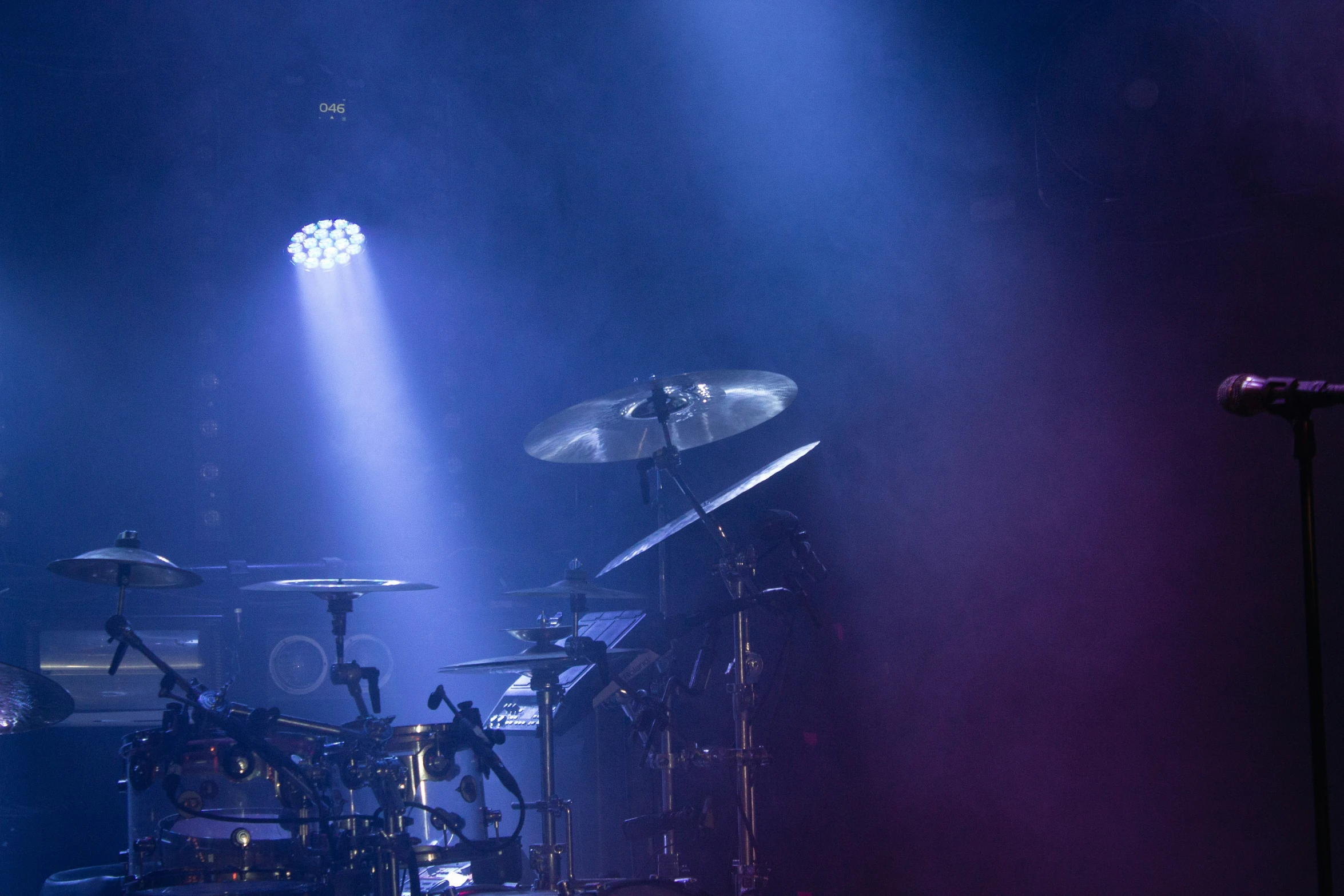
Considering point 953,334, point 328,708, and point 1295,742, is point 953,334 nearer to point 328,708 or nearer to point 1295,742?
point 1295,742

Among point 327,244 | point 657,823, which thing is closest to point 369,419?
point 327,244

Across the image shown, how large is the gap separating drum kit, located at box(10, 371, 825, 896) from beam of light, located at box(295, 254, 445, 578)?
3.41 metres

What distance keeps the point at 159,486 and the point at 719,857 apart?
5491 mm

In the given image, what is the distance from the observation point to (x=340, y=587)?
368cm

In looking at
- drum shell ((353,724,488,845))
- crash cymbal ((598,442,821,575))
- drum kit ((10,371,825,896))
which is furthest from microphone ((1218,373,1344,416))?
drum shell ((353,724,488,845))

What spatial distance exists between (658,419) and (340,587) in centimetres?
133

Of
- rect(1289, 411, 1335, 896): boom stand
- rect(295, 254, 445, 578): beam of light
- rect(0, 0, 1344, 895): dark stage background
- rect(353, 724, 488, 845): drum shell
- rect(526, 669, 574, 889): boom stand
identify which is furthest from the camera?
rect(295, 254, 445, 578): beam of light

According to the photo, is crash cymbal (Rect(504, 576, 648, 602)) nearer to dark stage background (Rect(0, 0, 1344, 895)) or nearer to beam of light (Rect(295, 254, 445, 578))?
dark stage background (Rect(0, 0, 1344, 895))

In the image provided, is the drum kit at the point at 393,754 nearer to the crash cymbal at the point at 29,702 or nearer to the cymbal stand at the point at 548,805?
the cymbal stand at the point at 548,805

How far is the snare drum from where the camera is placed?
3.37 meters

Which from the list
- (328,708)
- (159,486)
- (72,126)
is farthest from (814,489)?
(72,126)

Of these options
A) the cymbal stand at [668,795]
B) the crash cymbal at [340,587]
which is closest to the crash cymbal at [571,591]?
the crash cymbal at [340,587]

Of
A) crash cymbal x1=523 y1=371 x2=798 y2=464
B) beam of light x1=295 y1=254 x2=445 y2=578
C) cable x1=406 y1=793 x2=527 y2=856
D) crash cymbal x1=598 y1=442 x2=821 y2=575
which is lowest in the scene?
cable x1=406 y1=793 x2=527 y2=856

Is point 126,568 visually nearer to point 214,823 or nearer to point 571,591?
point 214,823
